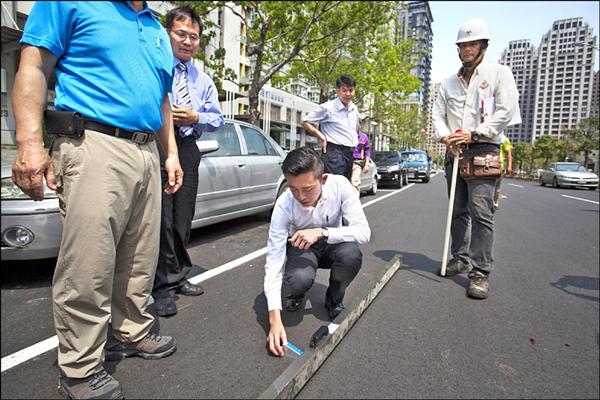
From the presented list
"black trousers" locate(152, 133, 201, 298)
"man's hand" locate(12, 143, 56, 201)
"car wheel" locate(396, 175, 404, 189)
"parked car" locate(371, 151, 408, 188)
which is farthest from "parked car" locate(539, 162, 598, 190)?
"man's hand" locate(12, 143, 56, 201)

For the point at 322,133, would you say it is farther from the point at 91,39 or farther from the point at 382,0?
the point at 382,0

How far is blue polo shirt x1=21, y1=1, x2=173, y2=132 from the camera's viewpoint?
1075 mm

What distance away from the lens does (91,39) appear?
1.13m

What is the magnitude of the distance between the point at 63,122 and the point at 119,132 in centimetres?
18

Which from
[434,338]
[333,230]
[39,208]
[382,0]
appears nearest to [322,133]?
[333,230]

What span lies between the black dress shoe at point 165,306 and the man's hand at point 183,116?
116 centimetres

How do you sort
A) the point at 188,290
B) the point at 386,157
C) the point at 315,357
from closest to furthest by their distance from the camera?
the point at 315,357 < the point at 188,290 < the point at 386,157

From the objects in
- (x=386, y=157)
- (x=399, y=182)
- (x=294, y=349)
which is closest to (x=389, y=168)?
(x=399, y=182)

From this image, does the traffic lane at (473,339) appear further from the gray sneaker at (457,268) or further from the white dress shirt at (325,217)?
the white dress shirt at (325,217)

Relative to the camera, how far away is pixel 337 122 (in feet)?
14.9

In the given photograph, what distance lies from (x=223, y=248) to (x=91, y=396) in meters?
2.76

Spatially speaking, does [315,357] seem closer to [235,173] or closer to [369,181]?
[235,173]

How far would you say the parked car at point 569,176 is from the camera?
1884cm

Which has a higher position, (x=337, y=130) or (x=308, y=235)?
(x=337, y=130)
